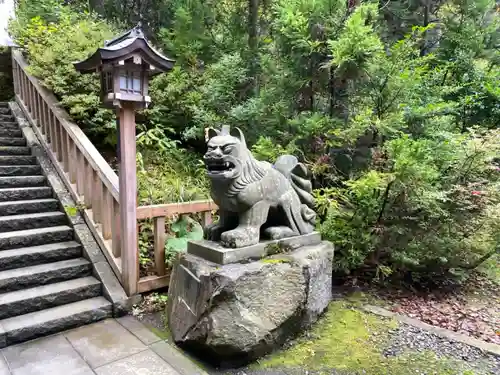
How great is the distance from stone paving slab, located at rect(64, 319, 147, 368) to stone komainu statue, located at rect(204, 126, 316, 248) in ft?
3.47

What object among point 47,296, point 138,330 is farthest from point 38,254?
point 138,330

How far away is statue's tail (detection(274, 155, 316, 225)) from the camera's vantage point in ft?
10.9

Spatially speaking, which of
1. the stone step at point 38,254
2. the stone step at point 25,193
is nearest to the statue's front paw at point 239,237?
the stone step at point 38,254

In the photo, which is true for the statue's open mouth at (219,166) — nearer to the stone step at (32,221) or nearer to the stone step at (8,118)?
the stone step at (32,221)

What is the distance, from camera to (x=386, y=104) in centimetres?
407

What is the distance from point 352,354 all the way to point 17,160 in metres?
4.91

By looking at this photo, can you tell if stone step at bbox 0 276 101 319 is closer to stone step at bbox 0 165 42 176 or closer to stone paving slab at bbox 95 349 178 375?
stone paving slab at bbox 95 349 178 375

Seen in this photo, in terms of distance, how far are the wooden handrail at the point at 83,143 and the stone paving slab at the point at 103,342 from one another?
3.93ft

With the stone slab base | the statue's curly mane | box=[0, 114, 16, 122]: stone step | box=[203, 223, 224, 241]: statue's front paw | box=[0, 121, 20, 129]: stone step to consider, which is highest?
box=[0, 114, 16, 122]: stone step

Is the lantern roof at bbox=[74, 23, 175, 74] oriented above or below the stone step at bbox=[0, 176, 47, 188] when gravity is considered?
above

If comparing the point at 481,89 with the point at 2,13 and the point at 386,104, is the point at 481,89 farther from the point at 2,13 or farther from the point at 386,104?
the point at 2,13

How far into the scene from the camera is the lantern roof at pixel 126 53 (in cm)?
285

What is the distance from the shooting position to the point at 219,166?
255 cm

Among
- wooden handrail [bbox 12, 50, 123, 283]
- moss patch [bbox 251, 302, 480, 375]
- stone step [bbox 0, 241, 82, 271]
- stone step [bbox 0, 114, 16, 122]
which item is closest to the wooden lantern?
wooden handrail [bbox 12, 50, 123, 283]
